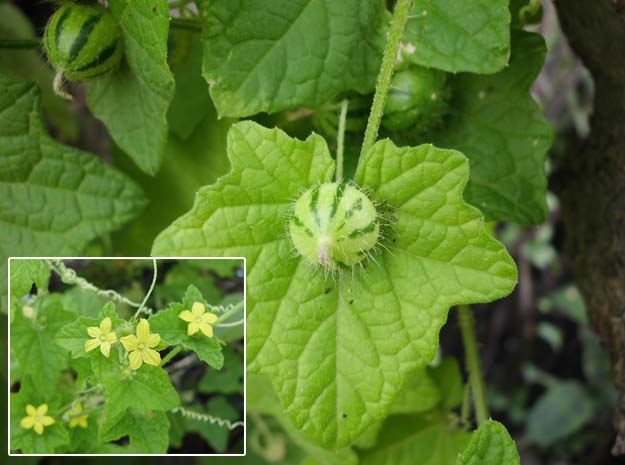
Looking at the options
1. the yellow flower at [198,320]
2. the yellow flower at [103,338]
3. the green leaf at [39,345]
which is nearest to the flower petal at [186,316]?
the yellow flower at [198,320]

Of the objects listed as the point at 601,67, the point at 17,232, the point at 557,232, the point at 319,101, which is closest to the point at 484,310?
the point at 557,232

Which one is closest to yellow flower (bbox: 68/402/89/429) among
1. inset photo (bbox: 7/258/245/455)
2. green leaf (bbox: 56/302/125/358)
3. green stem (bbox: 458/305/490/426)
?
inset photo (bbox: 7/258/245/455)

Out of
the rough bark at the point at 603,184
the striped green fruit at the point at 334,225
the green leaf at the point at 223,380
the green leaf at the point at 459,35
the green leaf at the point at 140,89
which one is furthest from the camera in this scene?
the green leaf at the point at 223,380

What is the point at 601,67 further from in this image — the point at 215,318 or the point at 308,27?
the point at 215,318

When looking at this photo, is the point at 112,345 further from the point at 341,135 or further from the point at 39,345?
the point at 341,135

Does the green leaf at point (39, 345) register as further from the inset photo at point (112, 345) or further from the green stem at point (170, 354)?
the green stem at point (170, 354)

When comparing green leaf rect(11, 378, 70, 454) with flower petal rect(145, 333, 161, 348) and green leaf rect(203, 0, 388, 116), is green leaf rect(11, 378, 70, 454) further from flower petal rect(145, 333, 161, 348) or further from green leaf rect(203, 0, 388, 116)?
green leaf rect(203, 0, 388, 116)

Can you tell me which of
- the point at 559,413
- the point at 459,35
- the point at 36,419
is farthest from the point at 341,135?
the point at 559,413
